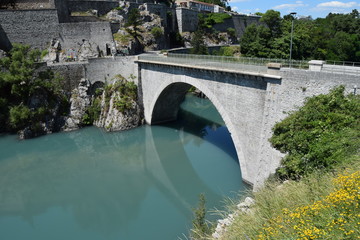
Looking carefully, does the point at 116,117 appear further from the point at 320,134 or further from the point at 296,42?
the point at 296,42

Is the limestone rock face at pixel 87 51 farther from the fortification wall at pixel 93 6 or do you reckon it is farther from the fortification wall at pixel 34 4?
the fortification wall at pixel 93 6

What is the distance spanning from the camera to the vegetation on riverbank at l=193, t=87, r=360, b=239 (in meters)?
5.11

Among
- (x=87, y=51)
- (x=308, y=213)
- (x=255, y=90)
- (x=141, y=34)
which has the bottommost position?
(x=308, y=213)

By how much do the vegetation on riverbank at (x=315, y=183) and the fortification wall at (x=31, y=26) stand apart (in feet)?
106

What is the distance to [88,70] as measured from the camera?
95.2ft

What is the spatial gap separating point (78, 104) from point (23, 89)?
5163 mm

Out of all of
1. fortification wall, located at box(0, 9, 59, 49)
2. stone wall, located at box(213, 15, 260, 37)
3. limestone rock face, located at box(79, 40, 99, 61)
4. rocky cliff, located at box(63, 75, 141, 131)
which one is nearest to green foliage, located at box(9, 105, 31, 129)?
rocky cliff, located at box(63, 75, 141, 131)

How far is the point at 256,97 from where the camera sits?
1499cm

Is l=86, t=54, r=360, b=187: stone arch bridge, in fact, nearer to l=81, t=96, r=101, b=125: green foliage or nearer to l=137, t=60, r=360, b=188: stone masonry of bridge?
l=137, t=60, r=360, b=188: stone masonry of bridge

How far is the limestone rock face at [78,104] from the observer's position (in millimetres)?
27375

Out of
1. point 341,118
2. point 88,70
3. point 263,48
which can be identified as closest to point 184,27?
point 263,48

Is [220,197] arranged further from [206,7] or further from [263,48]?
[206,7]

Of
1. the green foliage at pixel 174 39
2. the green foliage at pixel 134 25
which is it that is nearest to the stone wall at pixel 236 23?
the green foliage at pixel 174 39

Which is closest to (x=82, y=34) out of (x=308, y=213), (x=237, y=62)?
(x=237, y=62)
